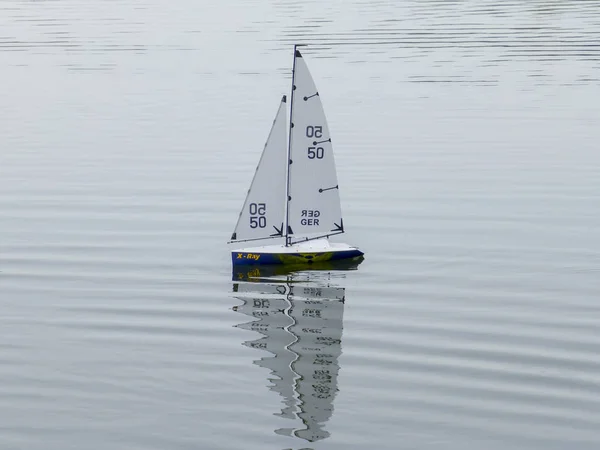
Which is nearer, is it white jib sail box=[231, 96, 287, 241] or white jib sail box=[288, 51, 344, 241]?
white jib sail box=[288, 51, 344, 241]

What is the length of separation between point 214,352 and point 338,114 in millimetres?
40677

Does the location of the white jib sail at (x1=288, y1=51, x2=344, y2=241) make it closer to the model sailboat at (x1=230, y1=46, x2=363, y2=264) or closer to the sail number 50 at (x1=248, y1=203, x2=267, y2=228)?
the model sailboat at (x1=230, y1=46, x2=363, y2=264)

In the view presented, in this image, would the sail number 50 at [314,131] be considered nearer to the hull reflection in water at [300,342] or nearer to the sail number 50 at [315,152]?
the sail number 50 at [315,152]

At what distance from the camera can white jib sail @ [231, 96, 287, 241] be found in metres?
40.6

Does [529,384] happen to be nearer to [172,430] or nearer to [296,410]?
[296,410]

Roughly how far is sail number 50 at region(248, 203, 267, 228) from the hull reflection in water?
271cm

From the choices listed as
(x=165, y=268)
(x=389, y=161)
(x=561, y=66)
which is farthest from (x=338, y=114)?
(x=165, y=268)

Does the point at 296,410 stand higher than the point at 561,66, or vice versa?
the point at 561,66

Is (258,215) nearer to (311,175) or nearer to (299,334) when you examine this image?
(311,175)

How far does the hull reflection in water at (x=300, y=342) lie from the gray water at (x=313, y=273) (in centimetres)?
10

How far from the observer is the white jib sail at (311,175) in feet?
132

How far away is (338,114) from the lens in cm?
7081

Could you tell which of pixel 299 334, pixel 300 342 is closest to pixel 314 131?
pixel 299 334

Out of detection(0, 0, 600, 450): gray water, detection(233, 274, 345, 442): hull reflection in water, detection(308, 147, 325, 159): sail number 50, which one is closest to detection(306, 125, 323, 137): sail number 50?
detection(308, 147, 325, 159): sail number 50
